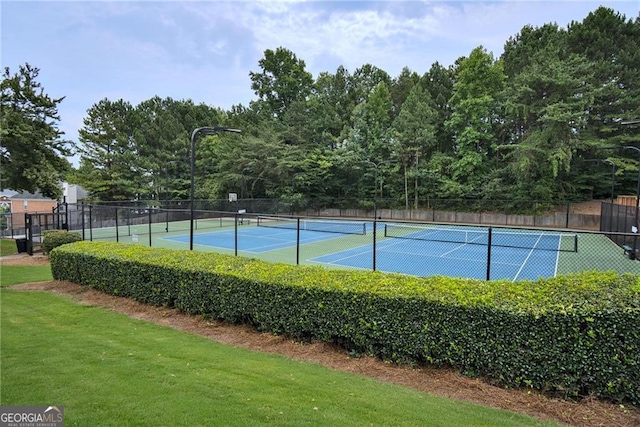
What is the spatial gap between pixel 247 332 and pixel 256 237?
1764 centimetres

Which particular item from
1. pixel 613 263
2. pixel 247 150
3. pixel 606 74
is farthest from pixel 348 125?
pixel 613 263

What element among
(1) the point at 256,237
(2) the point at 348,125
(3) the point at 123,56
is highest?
(2) the point at 348,125

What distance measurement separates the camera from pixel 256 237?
23.4 m

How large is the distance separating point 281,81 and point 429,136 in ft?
86.7

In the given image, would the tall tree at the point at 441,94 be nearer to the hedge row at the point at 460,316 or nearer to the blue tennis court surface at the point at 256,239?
the blue tennis court surface at the point at 256,239

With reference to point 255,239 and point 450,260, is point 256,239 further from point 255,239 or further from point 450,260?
point 450,260

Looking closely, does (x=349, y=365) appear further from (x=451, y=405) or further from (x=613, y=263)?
(x=613, y=263)

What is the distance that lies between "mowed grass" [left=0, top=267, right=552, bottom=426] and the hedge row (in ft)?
2.33

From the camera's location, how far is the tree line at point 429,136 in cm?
3098

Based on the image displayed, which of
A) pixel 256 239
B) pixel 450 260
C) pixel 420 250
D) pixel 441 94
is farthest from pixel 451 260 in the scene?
pixel 441 94

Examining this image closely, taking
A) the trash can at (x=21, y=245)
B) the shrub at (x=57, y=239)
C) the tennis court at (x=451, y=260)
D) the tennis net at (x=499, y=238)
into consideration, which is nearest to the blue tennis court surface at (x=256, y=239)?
the tennis court at (x=451, y=260)

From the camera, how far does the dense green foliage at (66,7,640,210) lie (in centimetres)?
3100

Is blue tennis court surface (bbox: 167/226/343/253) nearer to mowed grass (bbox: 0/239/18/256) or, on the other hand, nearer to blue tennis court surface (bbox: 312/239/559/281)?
blue tennis court surface (bbox: 312/239/559/281)

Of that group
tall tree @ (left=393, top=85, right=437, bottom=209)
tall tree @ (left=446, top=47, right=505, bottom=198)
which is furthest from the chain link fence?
tall tree @ (left=393, top=85, right=437, bottom=209)
